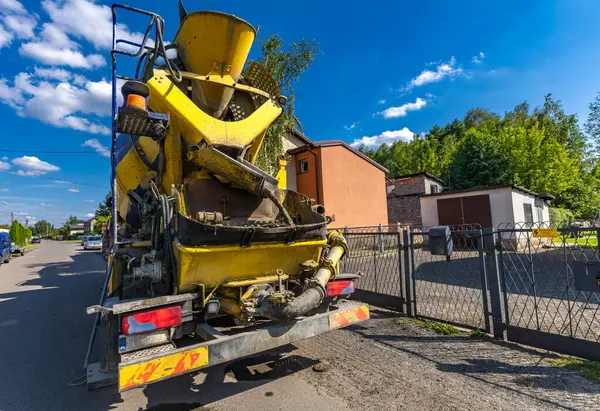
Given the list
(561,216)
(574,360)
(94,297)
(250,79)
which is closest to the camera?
(574,360)

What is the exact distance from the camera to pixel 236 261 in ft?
11.5

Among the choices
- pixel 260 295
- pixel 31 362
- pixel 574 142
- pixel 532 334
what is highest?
pixel 574 142

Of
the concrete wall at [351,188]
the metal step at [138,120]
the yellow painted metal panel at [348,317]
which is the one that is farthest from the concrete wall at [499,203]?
the metal step at [138,120]

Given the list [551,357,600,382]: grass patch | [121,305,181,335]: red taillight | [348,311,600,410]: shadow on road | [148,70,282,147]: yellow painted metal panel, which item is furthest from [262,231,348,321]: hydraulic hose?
[551,357,600,382]: grass patch

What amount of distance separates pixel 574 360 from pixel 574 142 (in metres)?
41.7

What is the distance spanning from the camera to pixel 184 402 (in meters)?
3.33

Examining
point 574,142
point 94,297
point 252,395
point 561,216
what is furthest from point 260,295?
point 574,142

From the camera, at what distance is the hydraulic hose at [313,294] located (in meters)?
3.16

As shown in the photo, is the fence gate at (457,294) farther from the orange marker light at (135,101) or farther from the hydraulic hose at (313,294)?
the orange marker light at (135,101)

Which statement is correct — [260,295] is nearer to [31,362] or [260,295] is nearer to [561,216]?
[31,362]

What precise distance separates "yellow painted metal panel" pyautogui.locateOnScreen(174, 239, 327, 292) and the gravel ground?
1346 mm

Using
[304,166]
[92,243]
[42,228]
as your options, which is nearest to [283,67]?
[304,166]

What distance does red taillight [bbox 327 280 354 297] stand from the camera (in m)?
4.27

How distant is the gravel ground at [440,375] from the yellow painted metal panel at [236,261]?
1.35m
